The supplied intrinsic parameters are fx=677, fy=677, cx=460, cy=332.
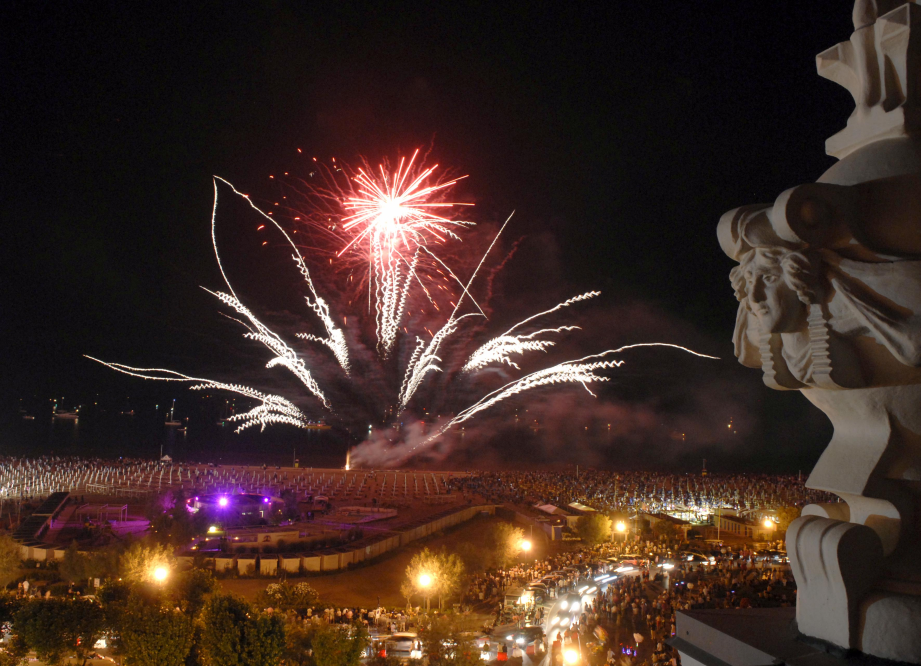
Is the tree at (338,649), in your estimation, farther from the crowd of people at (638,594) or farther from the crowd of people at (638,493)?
the crowd of people at (638,493)

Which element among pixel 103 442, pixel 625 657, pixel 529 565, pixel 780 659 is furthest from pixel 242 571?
pixel 103 442

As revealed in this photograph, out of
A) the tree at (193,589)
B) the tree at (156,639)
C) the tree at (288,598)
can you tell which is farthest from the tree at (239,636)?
the tree at (288,598)

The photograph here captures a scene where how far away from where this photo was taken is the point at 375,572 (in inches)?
754

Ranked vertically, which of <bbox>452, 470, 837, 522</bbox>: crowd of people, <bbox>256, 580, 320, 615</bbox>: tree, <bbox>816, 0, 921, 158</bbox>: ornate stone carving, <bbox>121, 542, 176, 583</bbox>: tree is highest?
<bbox>816, 0, 921, 158</bbox>: ornate stone carving

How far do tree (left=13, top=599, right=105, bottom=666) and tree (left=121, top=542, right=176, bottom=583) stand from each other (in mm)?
4107

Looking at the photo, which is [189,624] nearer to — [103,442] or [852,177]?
[852,177]

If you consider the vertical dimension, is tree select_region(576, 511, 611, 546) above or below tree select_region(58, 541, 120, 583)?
above

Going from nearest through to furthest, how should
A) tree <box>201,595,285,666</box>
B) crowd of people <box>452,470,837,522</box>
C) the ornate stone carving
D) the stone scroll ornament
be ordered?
the stone scroll ornament < the ornate stone carving < tree <box>201,595,285,666</box> < crowd of people <box>452,470,837,522</box>

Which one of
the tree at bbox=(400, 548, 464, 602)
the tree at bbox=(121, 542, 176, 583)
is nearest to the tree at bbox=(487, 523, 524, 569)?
the tree at bbox=(400, 548, 464, 602)

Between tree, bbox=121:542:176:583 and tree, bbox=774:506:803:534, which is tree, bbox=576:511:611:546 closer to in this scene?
tree, bbox=774:506:803:534

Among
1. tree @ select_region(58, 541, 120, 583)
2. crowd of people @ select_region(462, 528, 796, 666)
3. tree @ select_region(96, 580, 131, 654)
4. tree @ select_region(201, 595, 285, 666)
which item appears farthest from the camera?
tree @ select_region(58, 541, 120, 583)

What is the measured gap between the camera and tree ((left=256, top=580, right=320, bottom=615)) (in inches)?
552

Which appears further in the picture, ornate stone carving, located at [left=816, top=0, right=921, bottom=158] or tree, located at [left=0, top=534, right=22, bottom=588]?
tree, located at [left=0, top=534, right=22, bottom=588]

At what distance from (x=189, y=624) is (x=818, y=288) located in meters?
10.4
